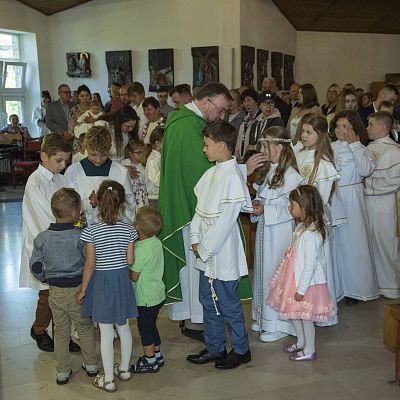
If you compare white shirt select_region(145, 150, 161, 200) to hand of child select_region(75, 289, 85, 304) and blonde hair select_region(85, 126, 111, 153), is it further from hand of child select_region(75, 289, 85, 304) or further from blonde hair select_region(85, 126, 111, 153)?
hand of child select_region(75, 289, 85, 304)

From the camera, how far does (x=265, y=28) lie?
39.3 feet

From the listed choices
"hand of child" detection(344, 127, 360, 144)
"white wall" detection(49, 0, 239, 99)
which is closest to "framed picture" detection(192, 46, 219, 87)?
"white wall" detection(49, 0, 239, 99)

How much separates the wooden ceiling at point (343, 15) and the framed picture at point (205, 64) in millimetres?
2476

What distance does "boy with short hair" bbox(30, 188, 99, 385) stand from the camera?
3383 mm

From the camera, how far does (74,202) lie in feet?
11.1

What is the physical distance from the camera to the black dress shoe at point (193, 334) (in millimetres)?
4250

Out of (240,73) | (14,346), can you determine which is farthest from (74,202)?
(240,73)

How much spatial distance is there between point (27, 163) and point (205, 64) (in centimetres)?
448

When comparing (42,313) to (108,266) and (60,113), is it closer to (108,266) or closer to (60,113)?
(108,266)

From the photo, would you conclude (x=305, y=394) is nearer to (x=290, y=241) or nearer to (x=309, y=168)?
(x=290, y=241)

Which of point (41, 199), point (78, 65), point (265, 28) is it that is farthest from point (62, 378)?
point (78, 65)

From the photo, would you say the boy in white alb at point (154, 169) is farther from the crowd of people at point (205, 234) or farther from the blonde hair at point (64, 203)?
the blonde hair at point (64, 203)

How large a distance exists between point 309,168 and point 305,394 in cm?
172

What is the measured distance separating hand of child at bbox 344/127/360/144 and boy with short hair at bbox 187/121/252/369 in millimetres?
1589
